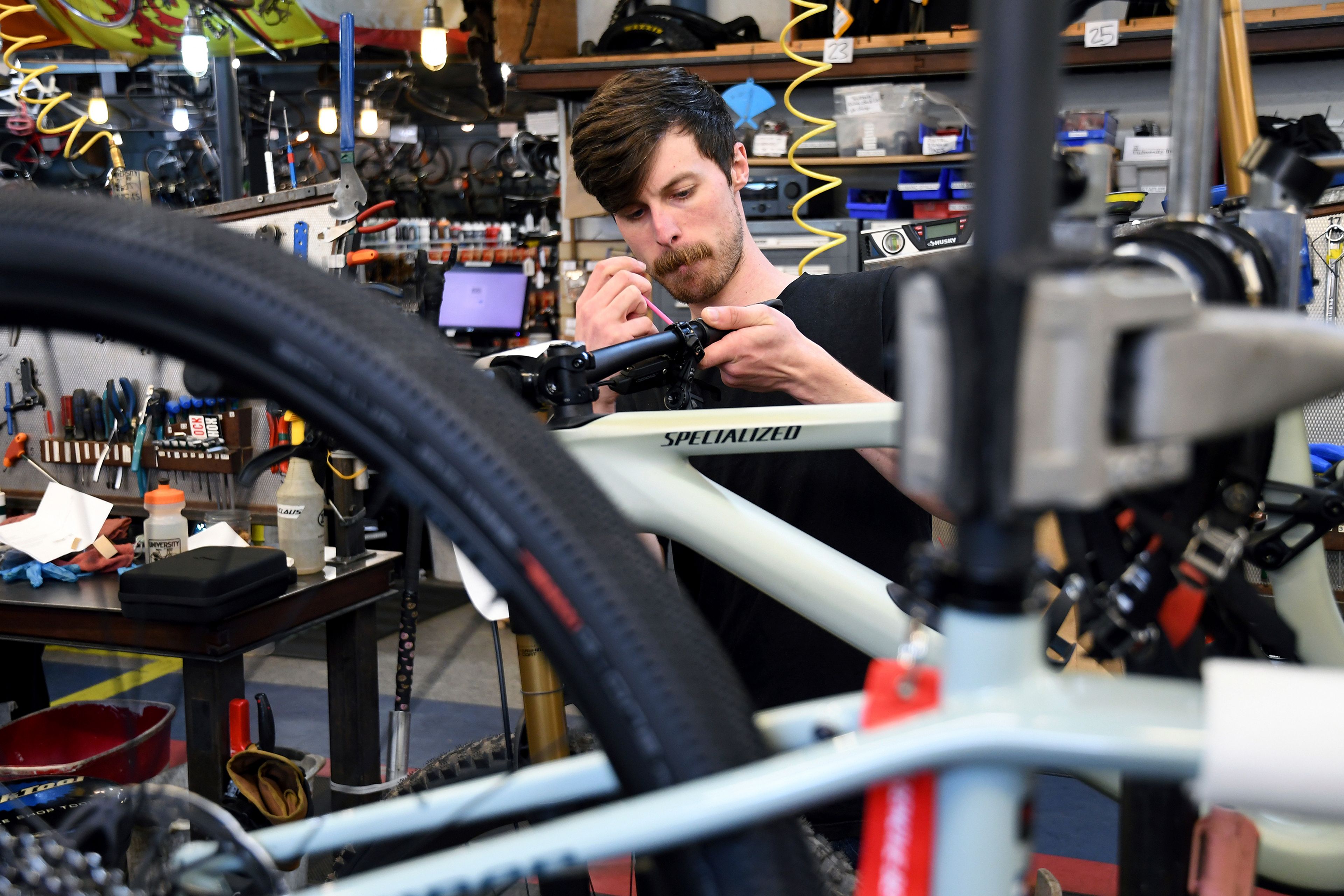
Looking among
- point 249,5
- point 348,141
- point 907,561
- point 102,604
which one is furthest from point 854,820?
point 249,5

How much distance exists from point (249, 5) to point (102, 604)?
5.67 feet

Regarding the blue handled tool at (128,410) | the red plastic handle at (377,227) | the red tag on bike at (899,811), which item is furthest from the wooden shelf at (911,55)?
the red tag on bike at (899,811)

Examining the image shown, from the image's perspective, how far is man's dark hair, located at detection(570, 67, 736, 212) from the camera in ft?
4.53

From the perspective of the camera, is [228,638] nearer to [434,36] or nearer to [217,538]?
[217,538]

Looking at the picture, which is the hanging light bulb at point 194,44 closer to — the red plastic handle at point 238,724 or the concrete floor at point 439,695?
the concrete floor at point 439,695

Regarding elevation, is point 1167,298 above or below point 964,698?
above

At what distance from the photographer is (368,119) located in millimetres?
5152

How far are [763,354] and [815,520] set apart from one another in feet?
1.49

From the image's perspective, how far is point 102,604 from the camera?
5.26ft

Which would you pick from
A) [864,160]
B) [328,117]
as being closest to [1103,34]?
[864,160]

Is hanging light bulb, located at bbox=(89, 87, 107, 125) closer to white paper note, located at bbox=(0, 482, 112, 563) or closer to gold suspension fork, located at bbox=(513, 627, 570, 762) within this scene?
white paper note, located at bbox=(0, 482, 112, 563)

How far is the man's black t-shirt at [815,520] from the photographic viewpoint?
49.2 inches

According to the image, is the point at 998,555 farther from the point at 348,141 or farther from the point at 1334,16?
the point at 1334,16

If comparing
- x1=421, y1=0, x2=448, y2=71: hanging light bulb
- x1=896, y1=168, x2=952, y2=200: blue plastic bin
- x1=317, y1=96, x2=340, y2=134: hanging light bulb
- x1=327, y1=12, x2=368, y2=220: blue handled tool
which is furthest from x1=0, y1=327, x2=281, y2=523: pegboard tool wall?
x1=317, y1=96, x2=340, y2=134: hanging light bulb
